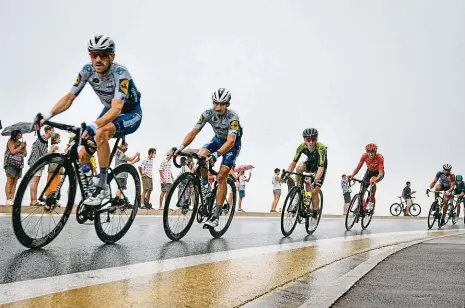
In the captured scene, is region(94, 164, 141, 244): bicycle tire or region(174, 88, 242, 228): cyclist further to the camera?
region(174, 88, 242, 228): cyclist

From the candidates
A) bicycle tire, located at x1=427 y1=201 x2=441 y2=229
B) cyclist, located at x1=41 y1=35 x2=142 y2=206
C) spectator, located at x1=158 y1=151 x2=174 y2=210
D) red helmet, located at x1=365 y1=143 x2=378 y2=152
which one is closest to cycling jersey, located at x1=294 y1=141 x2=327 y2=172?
red helmet, located at x1=365 y1=143 x2=378 y2=152

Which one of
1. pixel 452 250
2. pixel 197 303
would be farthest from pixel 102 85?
pixel 452 250

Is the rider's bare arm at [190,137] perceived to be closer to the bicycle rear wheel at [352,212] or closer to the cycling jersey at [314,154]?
the cycling jersey at [314,154]

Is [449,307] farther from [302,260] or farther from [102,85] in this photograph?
[102,85]

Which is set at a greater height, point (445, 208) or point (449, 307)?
point (445, 208)

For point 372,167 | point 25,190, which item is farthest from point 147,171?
point 25,190

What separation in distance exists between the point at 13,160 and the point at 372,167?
28.2 feet

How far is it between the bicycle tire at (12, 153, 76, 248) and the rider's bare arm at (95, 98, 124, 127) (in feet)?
1.92

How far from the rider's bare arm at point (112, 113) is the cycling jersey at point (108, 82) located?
7cm

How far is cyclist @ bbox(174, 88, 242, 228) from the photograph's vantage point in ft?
28.8

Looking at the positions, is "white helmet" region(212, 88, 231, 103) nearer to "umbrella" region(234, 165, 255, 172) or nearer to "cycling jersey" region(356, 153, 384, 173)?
"cycling jersey" region(356, 153, 384, 173)

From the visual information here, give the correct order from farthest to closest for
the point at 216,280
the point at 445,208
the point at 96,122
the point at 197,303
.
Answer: the point at 445,208
the point at 96,122
the point at 216,280
the point at 197,303

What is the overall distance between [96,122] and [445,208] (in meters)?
16.4

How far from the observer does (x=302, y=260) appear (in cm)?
678
